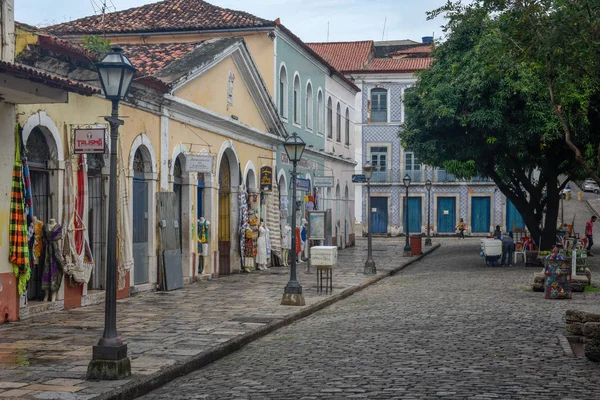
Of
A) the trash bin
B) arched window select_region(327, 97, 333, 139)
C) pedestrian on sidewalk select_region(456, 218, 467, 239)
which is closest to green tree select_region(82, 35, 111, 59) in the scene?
the trash bin

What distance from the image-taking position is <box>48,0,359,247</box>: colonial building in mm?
26672

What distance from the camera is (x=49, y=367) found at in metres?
9.27

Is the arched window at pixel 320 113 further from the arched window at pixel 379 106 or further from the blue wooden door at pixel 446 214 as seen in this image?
the blue wooden door at pixel 446 214

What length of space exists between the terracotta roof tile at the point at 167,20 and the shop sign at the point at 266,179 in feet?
14.5

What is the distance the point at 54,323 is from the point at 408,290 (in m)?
9.31

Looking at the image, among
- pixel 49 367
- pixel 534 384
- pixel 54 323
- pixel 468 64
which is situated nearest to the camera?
pixel 534 384

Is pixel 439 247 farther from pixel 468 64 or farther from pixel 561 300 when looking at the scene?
pixel 561 300

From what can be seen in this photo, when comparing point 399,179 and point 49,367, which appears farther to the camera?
point 399,179

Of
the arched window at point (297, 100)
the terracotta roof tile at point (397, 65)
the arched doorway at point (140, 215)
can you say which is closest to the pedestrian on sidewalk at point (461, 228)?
the terracotta roof tile at point (397, 65)

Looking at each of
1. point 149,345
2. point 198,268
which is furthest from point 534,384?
point 198,268

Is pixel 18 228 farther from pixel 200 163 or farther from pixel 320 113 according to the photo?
pixel 320 113

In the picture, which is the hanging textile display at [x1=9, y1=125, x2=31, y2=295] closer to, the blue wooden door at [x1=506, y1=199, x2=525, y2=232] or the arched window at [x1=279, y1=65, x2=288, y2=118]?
the arched window at [x1=279, y1=65, x2=288, y2=118]

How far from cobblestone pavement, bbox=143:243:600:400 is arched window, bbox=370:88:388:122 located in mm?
40117

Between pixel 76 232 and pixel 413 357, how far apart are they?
7.12m
